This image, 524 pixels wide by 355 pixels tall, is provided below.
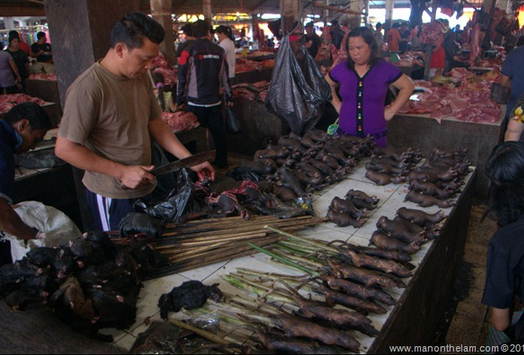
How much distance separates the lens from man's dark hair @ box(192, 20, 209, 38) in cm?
632

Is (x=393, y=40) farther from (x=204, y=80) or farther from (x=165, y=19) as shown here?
(x=204, y=80)

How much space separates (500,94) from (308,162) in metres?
4.04

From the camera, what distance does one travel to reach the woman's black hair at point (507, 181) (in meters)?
2.18

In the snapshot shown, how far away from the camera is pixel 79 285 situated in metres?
1.88

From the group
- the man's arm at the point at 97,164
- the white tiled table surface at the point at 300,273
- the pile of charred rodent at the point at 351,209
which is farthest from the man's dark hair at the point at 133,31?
the pile of charred rodent at the point at 351,209

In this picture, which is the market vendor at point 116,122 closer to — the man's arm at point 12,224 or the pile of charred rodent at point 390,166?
the man's arm at point 12,224

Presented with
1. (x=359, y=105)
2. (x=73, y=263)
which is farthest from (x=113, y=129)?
(x=359, y=105)

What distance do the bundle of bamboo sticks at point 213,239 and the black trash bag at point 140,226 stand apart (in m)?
0.06

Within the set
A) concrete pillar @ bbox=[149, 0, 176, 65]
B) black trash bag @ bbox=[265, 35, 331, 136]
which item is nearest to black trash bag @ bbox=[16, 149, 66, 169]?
black trash bag @ bbox=[265, 35, 331, 136]

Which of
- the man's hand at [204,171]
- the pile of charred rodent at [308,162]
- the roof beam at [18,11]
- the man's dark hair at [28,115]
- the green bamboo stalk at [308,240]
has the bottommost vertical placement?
the green bamboo stalk at [308,240]

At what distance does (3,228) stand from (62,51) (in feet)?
6.83

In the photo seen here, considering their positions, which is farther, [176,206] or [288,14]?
[288,14]

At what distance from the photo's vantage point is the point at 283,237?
2.63 m

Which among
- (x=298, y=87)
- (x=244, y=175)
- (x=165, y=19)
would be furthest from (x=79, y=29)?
(x=165, y=19)
